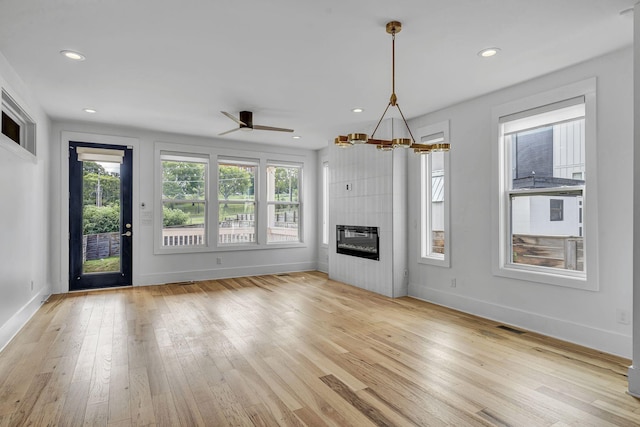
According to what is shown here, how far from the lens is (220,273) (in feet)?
22.1

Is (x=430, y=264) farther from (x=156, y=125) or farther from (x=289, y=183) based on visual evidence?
(x=156, y=125)

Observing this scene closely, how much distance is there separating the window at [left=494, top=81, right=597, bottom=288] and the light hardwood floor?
0.80m

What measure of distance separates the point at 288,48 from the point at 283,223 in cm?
483

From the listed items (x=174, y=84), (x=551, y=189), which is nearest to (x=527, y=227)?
(x=551, y=189)

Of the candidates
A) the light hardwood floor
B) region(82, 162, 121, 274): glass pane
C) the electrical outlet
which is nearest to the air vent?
the light hardwood floor

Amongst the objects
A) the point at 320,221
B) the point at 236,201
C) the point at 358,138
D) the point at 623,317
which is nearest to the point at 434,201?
the point at 623,317

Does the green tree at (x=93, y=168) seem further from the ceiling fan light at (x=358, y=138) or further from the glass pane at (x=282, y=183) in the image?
the ceiling fan light at (x=358, y=138)

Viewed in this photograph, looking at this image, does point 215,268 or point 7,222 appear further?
point 215,268

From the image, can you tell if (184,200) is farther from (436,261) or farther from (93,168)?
(436,261)

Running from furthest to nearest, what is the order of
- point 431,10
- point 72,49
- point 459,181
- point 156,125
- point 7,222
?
point 156,125
point 459,181
point 7,222
point 72,49
point 431,10

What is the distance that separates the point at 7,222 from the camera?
11.4 feet

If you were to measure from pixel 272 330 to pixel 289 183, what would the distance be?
171 inches

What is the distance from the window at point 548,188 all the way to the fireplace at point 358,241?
1940 millimetres

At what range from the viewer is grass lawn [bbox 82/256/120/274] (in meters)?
5.71
